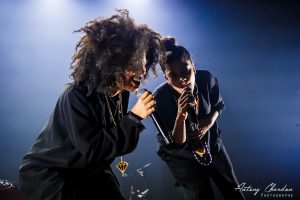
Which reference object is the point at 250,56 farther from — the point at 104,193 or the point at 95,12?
→ the point at 104,193

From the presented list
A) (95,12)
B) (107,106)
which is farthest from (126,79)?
(95,12)

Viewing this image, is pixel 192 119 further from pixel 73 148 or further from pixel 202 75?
pixel 73 148

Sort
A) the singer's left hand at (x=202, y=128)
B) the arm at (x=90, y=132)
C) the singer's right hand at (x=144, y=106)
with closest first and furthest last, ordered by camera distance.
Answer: the arm at (x=90, y=132), the singer's right hand at (x=144, y=106), the singer's left hand at (x=202, y=128)

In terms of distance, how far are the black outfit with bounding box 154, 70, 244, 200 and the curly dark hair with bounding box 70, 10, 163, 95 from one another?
780 mm

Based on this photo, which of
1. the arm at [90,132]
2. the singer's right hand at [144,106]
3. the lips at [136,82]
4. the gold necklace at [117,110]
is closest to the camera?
the arm at [90,132]

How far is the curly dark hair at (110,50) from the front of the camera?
5.53 feet

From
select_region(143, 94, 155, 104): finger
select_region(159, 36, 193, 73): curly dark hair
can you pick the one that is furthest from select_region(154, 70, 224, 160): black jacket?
select_region(143, 94, 155, 104): finger

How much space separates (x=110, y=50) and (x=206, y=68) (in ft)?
5.96

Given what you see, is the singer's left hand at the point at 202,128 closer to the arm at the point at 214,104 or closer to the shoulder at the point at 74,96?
the arm at the point at 214,104

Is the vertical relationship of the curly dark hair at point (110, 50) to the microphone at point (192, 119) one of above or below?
above

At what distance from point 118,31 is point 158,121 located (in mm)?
562

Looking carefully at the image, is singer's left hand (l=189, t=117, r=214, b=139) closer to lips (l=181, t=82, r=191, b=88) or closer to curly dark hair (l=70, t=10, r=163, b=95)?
lips (l=181, t=82, r=191, b=88)

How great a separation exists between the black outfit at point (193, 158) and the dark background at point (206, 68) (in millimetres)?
594

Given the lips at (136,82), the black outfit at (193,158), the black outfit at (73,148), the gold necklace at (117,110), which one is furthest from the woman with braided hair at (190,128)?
the black outfit at (73,148)
